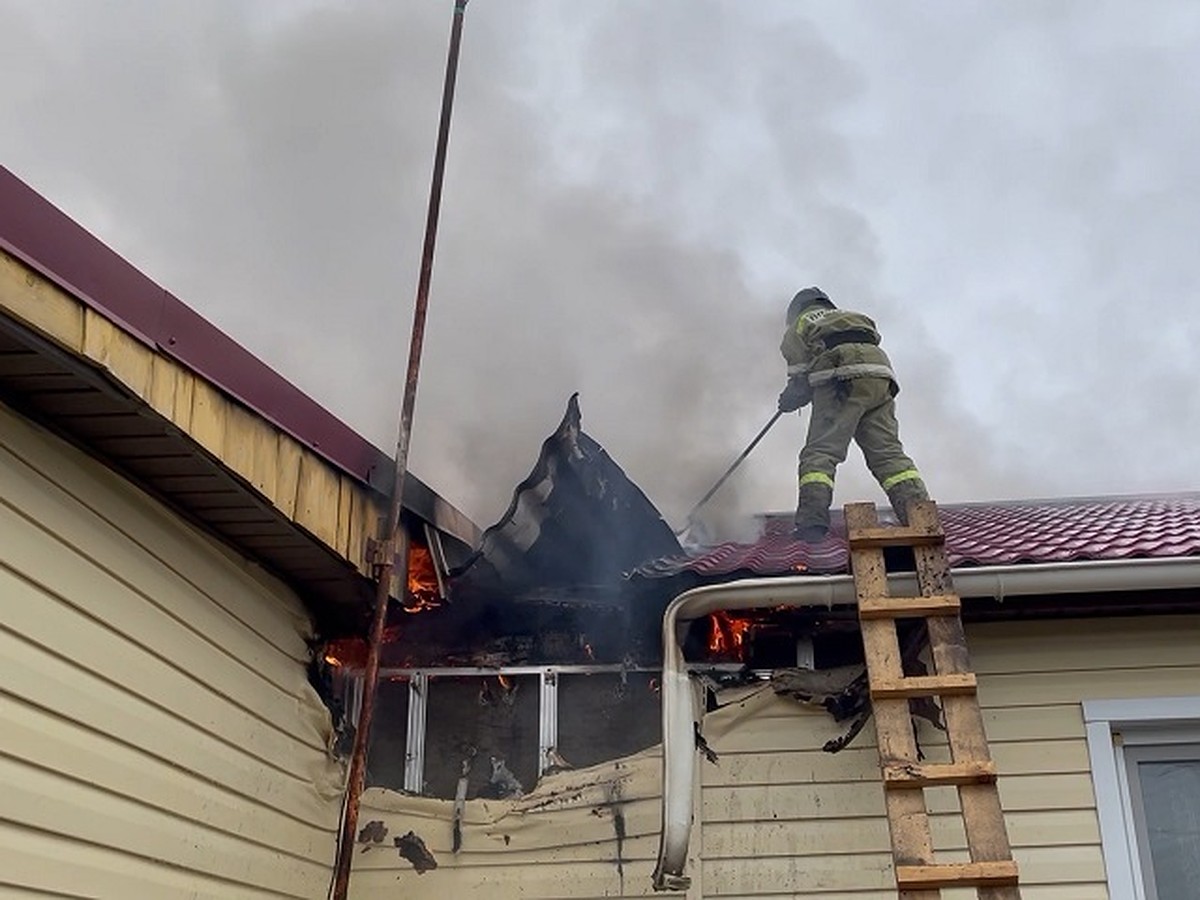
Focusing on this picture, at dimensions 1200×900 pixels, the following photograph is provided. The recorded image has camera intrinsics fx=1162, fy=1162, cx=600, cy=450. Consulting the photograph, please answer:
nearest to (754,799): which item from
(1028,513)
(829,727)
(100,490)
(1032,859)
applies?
(829,727)

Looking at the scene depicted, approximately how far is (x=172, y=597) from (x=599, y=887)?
195 centimetres

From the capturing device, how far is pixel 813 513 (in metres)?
5.12

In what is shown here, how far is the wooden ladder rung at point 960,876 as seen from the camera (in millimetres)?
3105

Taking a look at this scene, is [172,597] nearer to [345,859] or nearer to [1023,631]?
[345,859]

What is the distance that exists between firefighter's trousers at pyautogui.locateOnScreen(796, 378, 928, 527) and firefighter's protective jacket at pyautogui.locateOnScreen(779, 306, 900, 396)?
47 mm

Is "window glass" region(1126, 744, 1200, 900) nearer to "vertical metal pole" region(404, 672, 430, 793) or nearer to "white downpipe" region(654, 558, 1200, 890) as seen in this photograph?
"white downpipe" region(654, 558, 1200, 890)

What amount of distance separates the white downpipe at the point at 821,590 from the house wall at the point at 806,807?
426 mm

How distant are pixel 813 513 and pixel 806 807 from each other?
51.5 inches

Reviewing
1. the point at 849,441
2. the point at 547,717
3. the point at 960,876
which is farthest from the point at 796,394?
the point at 960,876

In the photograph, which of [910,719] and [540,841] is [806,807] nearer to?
[910,719]

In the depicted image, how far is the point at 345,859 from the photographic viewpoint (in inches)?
156

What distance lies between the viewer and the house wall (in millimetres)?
4238

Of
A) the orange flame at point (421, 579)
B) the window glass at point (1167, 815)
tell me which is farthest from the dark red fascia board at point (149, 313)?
the window glass at point (1167, 815)

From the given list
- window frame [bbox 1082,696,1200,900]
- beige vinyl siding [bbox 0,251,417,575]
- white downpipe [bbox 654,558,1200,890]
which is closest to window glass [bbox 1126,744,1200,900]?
window frame [bbox 1082,696,1200,900]
